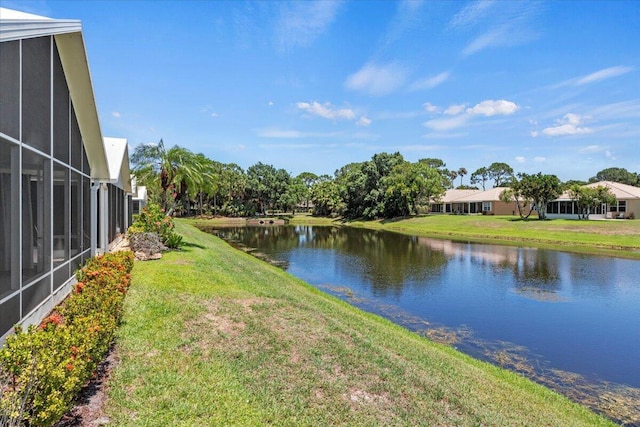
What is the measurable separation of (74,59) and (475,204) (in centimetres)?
6137

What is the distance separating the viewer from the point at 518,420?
580cm

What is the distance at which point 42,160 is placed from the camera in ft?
21.7

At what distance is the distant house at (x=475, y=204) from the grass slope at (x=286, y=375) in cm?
5349

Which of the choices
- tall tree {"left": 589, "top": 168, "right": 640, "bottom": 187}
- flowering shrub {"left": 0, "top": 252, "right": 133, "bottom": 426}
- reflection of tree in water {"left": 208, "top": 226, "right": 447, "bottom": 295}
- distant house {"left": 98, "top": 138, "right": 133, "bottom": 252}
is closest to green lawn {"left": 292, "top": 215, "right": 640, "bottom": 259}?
reflection of tree in water {"left": 208, "top": 226, "right": 447, "bottom": 295}

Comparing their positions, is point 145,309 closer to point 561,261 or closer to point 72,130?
point 72,130

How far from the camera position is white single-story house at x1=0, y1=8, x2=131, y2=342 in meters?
5.20

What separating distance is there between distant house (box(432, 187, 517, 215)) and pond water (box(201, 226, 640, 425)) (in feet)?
103

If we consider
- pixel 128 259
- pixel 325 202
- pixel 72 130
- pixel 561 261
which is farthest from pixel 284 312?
pixel 325 202

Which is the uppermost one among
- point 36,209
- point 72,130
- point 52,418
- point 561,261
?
point 72,130

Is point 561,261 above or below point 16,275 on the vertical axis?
below

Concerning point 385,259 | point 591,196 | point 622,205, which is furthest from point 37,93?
point 622,205

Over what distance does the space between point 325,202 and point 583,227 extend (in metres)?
44.5

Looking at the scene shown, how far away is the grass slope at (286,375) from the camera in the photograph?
15.7ft

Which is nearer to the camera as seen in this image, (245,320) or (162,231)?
(245,320)
